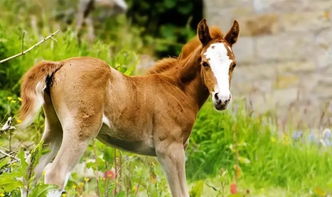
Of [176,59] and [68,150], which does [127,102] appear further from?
[176,59]

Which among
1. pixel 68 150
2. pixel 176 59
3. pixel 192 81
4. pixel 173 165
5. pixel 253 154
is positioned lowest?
pixel 253 154

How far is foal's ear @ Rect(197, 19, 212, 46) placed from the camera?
5.81m

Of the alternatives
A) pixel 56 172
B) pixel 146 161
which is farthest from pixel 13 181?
pixel 146 161

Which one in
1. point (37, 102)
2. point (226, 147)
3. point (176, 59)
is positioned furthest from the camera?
point (226, 147)

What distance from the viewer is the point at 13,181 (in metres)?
5.27

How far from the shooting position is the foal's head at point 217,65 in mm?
5508

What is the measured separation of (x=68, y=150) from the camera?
531 cm

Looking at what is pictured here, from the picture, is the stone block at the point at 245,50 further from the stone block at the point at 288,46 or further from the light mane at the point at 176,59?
the light mane at the point at 176,59

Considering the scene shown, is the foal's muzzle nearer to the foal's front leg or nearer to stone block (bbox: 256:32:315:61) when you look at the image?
the foal's front leg

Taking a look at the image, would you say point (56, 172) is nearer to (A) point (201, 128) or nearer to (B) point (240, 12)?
(A) point (201, 128)

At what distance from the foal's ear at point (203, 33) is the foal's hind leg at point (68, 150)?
3.06 feet

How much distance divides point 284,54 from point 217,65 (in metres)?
4.75

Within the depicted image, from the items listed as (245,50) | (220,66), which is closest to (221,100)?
(220,66)

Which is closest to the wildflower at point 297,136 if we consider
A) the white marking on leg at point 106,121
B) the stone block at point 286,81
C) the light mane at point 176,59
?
A: the stone block at point 286,81
